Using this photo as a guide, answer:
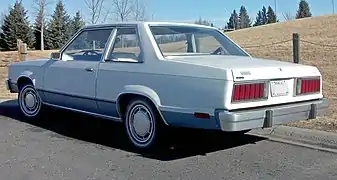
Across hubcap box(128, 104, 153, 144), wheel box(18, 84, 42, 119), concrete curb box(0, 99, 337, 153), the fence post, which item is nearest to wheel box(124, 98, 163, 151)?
hubcap box(128, 104, 153, 144)

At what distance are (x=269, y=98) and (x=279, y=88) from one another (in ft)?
0.67

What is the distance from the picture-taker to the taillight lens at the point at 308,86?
17.5 ft

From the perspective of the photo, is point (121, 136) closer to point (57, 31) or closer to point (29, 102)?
point (29, 102)

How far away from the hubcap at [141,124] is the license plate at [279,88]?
59.2 inches

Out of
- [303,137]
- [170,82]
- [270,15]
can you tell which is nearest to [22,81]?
[170,82]

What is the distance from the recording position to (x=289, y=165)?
194 inches

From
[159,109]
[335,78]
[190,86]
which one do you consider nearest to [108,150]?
[159,109]

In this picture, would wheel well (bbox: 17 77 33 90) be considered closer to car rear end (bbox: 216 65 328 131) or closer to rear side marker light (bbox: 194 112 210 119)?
rear side marker light (bbox: 194 112 210 119)

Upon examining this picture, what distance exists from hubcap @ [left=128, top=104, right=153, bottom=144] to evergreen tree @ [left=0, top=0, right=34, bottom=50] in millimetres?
A: 44299

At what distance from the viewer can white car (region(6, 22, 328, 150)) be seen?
4.79 metres

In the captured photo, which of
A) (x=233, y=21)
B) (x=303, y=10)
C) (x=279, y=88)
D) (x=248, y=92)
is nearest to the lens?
(x=248, y=92)

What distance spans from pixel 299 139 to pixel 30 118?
4.53 meters

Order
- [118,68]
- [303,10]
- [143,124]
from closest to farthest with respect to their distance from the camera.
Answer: [143,124]
[118,68]
[303,10]

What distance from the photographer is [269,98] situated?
4996 millimetres
